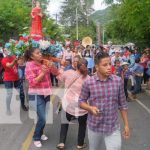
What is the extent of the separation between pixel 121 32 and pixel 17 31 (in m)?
9.65

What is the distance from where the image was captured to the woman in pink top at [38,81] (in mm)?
6895

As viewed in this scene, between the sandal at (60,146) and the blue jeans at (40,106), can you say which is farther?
the blue jeans at (40,106)

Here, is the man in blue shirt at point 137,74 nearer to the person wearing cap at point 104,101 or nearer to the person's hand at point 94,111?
the person wearing cap at point 104,101

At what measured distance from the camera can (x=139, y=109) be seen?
11.6 m

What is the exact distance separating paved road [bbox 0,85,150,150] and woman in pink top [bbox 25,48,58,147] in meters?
0.45

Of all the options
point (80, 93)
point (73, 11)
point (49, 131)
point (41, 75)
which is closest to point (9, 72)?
point (49, 131)

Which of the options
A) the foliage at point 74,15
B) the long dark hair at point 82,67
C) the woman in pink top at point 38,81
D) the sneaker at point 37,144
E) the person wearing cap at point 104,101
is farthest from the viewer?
the foliage at point 74,15

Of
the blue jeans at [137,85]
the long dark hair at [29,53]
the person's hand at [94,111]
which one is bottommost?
the blue jeans at [137,85]

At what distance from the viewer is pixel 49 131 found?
834 centimetres

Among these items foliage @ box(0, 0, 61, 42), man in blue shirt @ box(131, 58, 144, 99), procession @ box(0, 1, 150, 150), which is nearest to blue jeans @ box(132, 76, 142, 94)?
man in blue shirt @ box(131, 58, 144, 99)

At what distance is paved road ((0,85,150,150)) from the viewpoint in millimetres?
7280

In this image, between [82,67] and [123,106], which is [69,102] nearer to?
[82,67]

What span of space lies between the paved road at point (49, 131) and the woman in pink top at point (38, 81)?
17.8 inches

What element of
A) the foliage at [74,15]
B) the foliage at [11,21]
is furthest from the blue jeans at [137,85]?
the foliage at [74,15]
